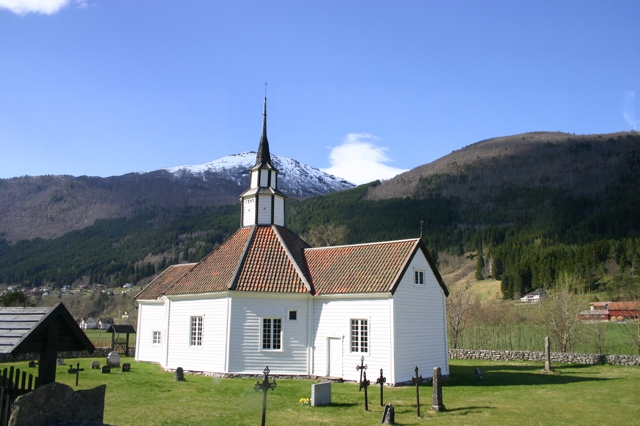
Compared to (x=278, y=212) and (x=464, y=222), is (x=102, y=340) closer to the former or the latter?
(x=278, y=212)

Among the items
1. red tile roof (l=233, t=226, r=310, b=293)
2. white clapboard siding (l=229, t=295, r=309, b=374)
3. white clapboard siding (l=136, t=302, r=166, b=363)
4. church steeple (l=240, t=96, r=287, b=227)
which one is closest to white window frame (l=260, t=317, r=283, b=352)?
white clapboard siding (l=229, t=295, r=309, b=374)

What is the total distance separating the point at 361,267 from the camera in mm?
24453

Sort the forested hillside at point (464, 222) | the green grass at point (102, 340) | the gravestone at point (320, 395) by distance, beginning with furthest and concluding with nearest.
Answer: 1. the forested hillside at point (464, 222)
2. the green grass at point (102, 340)
3. the gravestone at point (320, 395)

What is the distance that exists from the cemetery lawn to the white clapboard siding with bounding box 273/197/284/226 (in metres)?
9.87

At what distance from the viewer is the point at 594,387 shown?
839 inches

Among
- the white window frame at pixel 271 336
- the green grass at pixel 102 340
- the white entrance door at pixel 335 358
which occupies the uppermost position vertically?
the white window frame at pixel 271 336

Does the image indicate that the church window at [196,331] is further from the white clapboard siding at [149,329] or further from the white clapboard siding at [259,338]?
the white clapboard siding at [149,329]

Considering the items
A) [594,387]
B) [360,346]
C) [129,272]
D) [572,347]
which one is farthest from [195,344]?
[129,272]

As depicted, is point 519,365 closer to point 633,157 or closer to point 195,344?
point 195,344

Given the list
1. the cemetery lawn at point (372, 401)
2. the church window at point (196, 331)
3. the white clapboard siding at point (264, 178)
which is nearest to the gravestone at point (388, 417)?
the cemetery lawn at point (372, 401)

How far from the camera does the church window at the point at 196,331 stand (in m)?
24.7

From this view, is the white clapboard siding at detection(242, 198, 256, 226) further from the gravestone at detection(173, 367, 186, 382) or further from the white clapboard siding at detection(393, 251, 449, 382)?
the white clapboard siding at detection(393, 251, 449, 382)

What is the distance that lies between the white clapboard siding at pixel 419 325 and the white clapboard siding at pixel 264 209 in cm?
928

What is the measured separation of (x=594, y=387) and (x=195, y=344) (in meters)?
18.6
